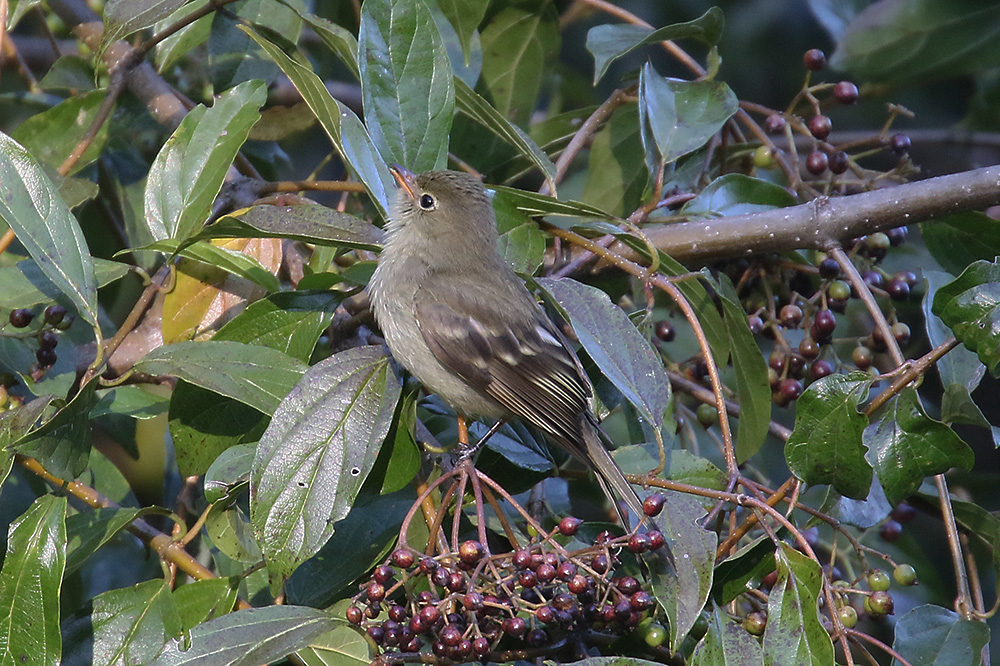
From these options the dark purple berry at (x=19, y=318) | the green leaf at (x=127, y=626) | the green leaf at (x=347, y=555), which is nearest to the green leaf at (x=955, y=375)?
the green leaf at (x=347, y=555)

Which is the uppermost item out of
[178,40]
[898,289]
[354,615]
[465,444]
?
[178,40]

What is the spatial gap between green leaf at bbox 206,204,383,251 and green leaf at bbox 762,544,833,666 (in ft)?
4.43

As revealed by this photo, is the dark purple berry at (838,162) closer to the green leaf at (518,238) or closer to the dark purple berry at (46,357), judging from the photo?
the green leaf at (518,238)

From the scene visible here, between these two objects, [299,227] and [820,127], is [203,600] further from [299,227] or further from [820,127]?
[820,127]

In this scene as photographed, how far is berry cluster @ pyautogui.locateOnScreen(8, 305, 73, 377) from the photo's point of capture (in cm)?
289

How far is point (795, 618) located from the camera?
2191 mm

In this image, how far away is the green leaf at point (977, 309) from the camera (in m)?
2.39

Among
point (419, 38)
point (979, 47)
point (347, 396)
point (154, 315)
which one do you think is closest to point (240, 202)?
point (154, 315)

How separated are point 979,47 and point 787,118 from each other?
178 cm

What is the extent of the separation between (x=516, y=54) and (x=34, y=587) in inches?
110

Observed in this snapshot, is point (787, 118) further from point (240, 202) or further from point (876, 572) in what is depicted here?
point (240, 202)

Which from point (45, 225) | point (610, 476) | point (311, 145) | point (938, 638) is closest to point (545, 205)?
point (610, 476)

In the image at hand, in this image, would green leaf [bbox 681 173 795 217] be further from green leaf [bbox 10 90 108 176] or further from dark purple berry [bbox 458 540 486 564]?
green leaf [bbox 10 90 108 176]

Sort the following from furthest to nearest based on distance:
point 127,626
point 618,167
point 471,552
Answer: point 618,167
point 127,626
point 471,552
